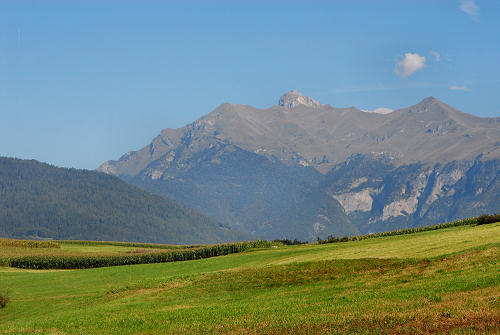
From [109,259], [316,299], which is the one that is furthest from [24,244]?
[316,299]

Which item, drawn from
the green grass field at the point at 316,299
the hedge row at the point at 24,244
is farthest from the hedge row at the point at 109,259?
the green grass field at the point at 316,299

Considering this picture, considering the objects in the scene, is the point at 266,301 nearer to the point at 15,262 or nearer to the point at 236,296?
the point at 236,296

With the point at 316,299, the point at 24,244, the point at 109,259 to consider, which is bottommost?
the point at 109,259

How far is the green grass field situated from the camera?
31.2m

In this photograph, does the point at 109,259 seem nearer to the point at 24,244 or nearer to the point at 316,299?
the point at 24,244

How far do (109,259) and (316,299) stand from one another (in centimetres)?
9462

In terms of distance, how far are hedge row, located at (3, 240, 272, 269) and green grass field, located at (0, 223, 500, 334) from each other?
54704 millimetres

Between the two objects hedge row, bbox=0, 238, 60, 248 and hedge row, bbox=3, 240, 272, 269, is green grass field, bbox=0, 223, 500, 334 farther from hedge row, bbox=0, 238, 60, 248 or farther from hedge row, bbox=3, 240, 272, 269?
hedge row, bbox=0, 238, 60, 248

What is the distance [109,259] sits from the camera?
128 meters

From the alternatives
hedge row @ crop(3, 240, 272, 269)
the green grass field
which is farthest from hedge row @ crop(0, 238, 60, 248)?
the green grass field

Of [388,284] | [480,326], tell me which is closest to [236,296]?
[388,284]

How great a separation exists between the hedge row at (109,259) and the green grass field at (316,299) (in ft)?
179

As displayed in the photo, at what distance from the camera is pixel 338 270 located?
53.2 m

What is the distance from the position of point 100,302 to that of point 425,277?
30694 millimetres
